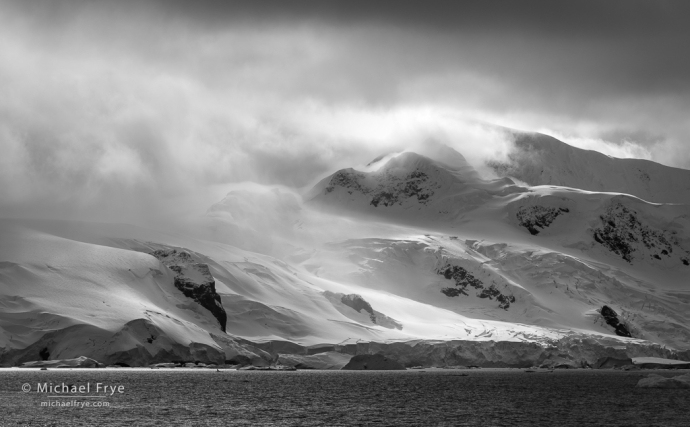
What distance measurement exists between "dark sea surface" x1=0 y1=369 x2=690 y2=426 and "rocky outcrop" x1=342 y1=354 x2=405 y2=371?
4199 centimetres

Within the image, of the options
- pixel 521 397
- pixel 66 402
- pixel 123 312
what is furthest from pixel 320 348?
pixel 66 402

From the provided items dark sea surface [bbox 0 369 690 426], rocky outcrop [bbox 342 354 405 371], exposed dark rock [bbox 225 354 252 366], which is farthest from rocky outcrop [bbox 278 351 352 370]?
dark sea surface [bbox 0 369 690 426]

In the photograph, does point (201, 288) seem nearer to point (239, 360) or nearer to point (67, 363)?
point (239, 360)

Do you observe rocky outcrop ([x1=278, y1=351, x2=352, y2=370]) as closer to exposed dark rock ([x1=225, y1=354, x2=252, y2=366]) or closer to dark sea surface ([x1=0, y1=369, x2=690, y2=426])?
exposed dark rock ([x1=225, y1=354, x2=252, y2=366])

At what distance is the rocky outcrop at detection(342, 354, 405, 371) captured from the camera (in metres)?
176

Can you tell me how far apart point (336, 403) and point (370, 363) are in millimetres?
84584

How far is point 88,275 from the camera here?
174 metres

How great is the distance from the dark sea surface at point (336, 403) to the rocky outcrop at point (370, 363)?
42.0 metres

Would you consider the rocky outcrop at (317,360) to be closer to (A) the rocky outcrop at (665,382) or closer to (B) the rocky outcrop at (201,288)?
(B) the rocky outcrop at (201,288)

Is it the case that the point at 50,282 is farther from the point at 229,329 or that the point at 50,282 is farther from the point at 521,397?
the point at 521,397

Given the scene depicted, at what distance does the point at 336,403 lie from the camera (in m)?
93.6

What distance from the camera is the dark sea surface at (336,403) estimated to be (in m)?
77.1

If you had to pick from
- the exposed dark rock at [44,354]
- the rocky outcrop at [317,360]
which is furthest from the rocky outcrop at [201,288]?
the exposed dark rock at [44,354]

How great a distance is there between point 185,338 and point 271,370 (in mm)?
19094
